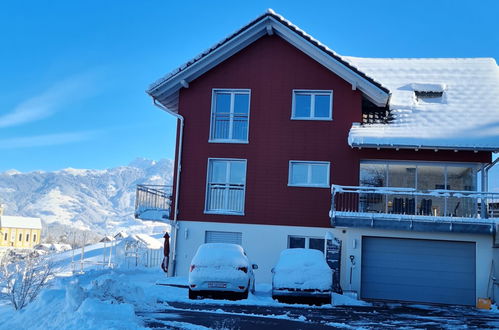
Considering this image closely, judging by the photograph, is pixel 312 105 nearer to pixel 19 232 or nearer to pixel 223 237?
pixel 223 237

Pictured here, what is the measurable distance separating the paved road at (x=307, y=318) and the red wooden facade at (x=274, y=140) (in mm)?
6525

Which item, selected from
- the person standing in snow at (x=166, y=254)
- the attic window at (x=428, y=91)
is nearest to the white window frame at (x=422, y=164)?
the attic window at (x=428, y=91)

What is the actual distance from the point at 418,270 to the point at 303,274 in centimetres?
644

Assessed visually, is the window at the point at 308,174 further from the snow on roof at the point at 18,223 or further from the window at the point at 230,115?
the snow on roof at the point at 18,223

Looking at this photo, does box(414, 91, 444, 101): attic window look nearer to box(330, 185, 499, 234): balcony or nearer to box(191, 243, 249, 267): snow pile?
box(330, 185, 499, 234): balcony

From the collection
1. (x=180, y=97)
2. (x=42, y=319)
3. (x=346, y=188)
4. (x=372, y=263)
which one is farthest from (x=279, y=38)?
(x=42, y=319)

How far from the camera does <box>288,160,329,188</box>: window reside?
21.7 metres

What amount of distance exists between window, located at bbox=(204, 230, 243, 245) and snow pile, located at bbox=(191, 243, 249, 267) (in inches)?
236

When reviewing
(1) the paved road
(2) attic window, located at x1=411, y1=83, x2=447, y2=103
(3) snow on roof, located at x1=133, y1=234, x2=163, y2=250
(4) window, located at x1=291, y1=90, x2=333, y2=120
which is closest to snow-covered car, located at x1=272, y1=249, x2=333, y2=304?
(1) the paved road

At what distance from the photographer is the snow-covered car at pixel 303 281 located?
585 inches

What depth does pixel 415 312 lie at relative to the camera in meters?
15.9

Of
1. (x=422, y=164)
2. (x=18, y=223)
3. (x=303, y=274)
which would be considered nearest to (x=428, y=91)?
(x=422, y=164)

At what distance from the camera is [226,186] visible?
22.4 metres

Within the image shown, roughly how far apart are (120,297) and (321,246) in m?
10.5
